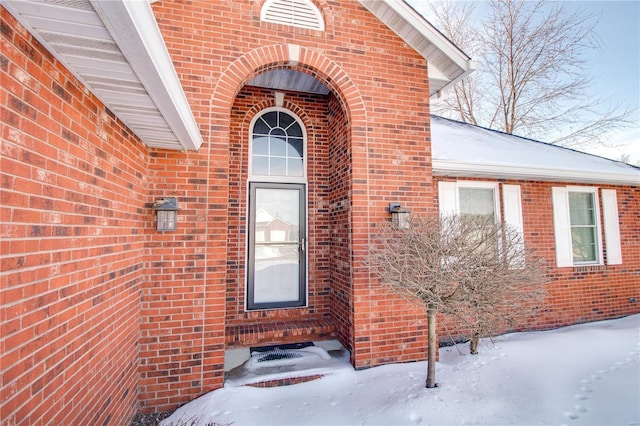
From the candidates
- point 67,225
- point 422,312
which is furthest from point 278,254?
point 67,225

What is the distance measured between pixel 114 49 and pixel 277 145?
11.5 feet

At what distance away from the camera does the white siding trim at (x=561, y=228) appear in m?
5.56

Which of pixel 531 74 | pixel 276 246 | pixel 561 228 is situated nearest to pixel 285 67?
pixel 276 246

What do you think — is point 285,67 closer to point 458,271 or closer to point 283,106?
point 283,106

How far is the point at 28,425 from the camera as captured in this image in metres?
1.45

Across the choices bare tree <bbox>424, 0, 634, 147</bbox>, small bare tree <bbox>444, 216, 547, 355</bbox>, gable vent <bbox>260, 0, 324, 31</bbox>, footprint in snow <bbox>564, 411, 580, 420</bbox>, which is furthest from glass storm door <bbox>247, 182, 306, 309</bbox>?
bare tree <bbox>424, 0, 634, 147</bbox>

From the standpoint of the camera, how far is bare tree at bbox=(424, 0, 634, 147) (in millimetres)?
10906

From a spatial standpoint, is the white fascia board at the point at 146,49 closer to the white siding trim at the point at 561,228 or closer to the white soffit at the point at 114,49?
the white soffit at the point at 114,49

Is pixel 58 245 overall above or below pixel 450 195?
below

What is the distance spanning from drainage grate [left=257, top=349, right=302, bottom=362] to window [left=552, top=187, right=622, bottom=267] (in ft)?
17.9

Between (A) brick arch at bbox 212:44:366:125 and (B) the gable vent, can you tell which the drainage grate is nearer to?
(A) brick arch at bbox 212:44:366:125

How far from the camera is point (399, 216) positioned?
3900 mm

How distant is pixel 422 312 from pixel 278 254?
2349 millimetres

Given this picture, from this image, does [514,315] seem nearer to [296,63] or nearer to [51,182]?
[296,63]
